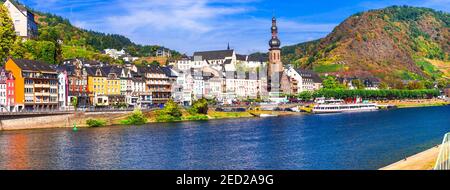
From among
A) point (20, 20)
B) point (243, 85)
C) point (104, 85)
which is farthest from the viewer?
point (243, 85)

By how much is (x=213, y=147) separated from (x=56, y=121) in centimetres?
3615

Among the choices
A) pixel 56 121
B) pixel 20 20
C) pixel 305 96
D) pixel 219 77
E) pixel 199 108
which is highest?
pixel 20 20

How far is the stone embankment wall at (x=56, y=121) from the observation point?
79.7 metres

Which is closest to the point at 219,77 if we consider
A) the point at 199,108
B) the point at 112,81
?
the point at 112,81

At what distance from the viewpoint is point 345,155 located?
5069 centimetres

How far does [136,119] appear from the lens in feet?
307

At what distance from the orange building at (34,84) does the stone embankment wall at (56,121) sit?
814cm

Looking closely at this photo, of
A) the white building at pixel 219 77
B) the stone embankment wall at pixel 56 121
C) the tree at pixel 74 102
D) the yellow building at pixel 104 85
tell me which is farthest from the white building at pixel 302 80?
the stone embankment wall at pixel 56 121

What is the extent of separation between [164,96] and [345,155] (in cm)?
7778

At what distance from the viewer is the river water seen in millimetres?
46656

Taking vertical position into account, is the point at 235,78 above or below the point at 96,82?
above

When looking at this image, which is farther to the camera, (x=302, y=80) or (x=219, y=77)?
(x=302, y=80)

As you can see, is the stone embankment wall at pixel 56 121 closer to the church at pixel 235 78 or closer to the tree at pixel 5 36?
the tree at pixel 5 36

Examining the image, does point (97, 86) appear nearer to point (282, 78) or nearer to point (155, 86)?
point (155, 86)
